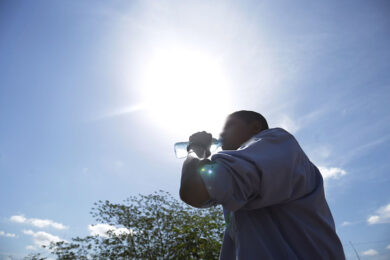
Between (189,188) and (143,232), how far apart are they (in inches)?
533

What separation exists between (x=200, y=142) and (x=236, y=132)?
332 millimetres

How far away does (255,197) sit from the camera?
3.70ft

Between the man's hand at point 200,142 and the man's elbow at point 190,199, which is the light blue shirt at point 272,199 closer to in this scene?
the man's elbow at point 190,199

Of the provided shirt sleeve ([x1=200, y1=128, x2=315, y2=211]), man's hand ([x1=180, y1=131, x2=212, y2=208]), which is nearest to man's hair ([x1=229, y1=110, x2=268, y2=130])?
shirt sleeve ([x1=200, y1=128, x2=315, y2=211])

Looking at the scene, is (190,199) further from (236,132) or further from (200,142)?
(236,132)

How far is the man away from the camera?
1061mm

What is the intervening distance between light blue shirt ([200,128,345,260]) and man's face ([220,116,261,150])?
334mm

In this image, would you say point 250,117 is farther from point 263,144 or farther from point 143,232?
point 143,232

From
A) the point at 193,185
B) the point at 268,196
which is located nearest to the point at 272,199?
the point at 268,196

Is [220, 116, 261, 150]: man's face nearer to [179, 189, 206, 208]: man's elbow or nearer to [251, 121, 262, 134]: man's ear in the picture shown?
[251, 121, 262, 134]: man's ear

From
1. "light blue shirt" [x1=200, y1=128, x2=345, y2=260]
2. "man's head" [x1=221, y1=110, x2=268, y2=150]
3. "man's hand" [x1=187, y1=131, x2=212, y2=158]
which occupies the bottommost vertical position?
"light blue shirt" [x1=200, y1=128, x2=345, y2=260]

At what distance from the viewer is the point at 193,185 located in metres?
1.12

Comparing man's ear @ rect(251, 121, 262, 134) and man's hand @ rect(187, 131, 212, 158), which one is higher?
man's ear @ rect(251, 121, 262, 134)

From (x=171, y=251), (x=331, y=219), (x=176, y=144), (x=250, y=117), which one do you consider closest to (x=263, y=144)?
(x=250, y=117)
